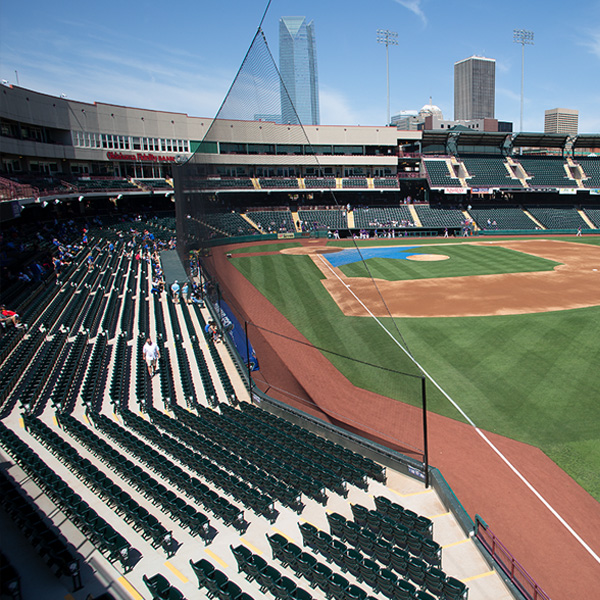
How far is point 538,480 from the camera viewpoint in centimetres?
1089

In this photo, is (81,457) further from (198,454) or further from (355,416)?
(355,416)

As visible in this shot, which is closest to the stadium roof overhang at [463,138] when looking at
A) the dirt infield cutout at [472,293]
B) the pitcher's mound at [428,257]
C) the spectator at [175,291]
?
the pitcher's mound at [428,257]

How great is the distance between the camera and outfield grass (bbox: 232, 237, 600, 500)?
41.8ft

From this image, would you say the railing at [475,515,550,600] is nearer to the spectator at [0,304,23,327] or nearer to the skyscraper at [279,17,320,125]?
the skyscraper at [279,17,320,125]

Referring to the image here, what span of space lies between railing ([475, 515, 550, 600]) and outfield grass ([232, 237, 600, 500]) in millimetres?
3545

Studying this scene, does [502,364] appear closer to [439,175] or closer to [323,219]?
[323,219]

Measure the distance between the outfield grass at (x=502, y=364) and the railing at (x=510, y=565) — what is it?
11.6 feet

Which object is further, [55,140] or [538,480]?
[55,140]

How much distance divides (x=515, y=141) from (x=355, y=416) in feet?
214

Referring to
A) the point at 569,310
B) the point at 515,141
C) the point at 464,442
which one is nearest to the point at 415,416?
the point at 464,442

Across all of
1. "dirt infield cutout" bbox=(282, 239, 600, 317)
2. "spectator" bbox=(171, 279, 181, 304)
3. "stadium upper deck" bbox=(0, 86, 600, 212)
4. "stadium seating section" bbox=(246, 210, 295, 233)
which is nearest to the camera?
"dirt infield cutout" bbox=(282, 239, 600, 317)

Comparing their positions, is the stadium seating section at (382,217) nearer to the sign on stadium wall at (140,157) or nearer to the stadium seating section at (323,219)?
the stadium seating section at (323,219)

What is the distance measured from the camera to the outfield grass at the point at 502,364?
1275cm

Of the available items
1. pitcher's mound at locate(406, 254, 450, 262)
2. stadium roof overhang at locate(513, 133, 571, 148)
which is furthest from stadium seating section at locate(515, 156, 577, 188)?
pitcher's mound at locate(406, 254, 450, 262)
